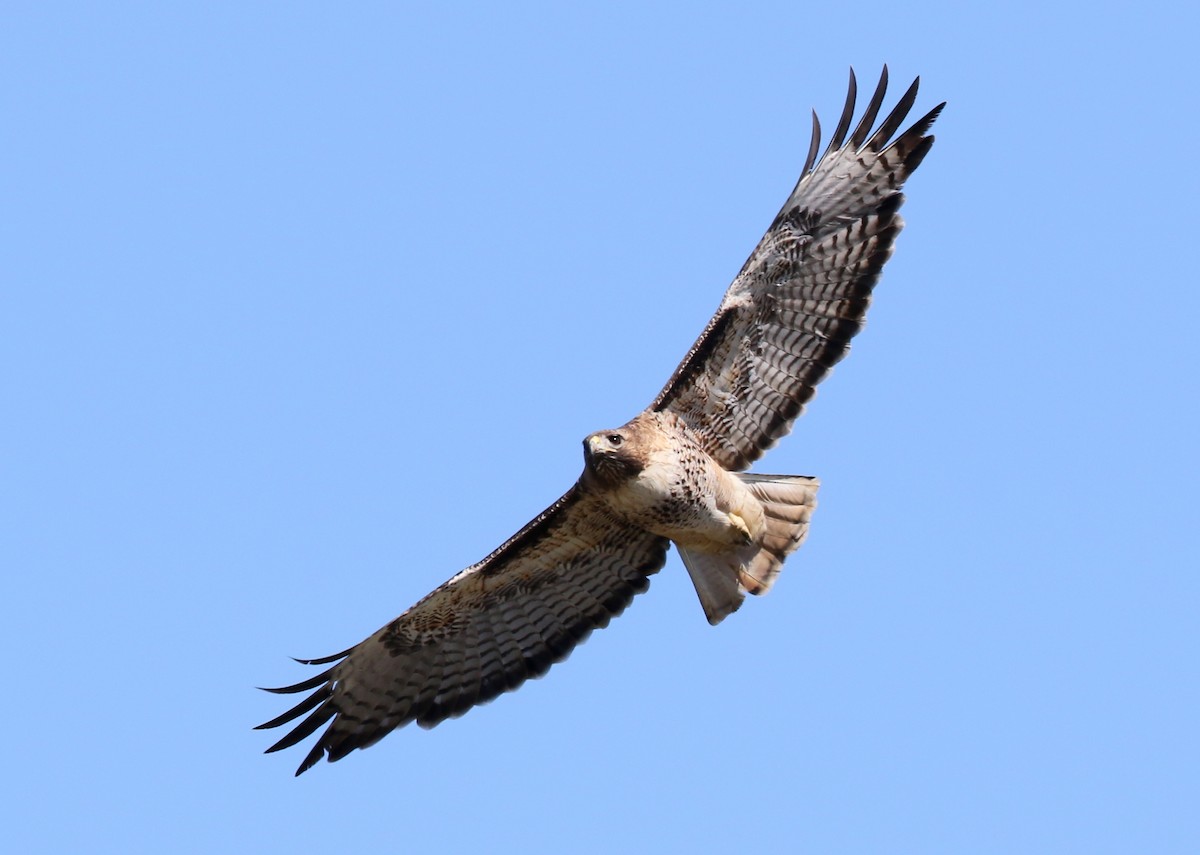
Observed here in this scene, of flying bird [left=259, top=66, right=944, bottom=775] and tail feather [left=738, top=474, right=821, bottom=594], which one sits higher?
flying bird [left=259, top=66, right=944, bottom=775]

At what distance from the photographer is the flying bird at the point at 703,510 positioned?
11.7 meters

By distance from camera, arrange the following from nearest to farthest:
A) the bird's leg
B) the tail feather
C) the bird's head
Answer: the bird's head → the bird's leg → the tail feather

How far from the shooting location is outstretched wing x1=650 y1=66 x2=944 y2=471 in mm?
11695

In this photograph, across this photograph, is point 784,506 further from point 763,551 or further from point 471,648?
point 471,648

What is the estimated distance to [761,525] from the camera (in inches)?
467

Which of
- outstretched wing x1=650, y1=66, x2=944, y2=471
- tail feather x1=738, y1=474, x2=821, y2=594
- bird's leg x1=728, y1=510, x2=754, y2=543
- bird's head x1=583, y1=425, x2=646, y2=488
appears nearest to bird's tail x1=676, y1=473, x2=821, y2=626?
tail feather x1=738, y1=474, x2=821, y2=594

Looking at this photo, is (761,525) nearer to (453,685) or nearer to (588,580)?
(588,580)

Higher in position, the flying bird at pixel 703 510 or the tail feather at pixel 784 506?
the flying bird at pixel 703 510

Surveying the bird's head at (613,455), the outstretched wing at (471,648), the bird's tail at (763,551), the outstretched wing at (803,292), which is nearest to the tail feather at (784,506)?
the bird's tail at (763,551)

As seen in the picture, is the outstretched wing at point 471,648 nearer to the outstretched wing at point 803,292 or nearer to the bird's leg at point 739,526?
the bird's leg at point 739,526

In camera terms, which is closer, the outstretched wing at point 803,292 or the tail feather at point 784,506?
the outstretched wing at point 803,292

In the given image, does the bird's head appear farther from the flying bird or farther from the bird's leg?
the bird's leg

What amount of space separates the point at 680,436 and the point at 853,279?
1.47 m

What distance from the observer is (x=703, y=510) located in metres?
11.5
